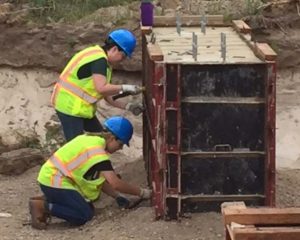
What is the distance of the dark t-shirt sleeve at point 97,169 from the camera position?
7.21 meters

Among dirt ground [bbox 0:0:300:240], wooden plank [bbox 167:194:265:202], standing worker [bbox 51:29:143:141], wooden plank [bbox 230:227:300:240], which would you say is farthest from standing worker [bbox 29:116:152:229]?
wooden plank [bbox 230:227:300:240]

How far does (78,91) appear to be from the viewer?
789 cm

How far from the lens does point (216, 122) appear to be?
22.2 feet

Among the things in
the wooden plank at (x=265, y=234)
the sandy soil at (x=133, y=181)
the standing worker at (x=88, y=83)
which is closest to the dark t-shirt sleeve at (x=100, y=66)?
A: the standing worker at (x=88, y=83)

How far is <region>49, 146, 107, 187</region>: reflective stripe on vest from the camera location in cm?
721

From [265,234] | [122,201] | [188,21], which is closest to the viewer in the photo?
[265,234]

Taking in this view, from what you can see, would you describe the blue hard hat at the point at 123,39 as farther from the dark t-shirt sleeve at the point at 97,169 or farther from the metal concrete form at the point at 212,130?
the dark t-shirt sleeve at the point at 97,169

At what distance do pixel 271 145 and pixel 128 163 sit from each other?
2566mm

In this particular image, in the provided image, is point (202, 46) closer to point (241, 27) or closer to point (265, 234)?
point (241, 27)

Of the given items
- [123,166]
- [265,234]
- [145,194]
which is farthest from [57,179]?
[265,234]

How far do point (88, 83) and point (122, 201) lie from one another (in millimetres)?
1073

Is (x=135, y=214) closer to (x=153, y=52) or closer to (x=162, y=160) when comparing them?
(x=162, y=160)

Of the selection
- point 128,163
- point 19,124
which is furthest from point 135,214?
point 19,124

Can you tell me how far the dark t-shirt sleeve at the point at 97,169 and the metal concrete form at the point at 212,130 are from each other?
40cm
